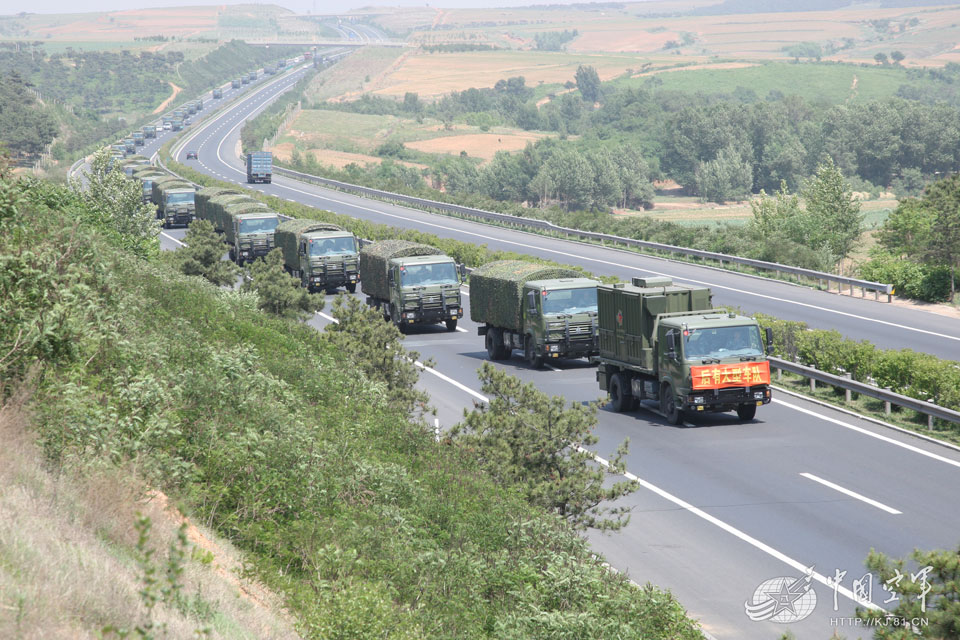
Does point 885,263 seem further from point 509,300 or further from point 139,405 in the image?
point 139,405

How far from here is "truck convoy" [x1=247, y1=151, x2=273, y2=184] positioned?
98000mm

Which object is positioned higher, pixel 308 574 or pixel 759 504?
pixel 308 574

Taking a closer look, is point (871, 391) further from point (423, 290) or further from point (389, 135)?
point (389, 135)

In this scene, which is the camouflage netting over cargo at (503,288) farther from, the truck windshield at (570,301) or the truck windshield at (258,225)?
the truck windshield at (258,225)

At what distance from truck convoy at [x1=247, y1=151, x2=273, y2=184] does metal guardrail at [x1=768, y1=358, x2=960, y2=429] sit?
76.8 metres

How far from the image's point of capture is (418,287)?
3616 centimetres

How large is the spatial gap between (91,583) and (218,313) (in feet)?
51.1

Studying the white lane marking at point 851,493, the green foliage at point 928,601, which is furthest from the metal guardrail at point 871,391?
the green foliage at point 928,601

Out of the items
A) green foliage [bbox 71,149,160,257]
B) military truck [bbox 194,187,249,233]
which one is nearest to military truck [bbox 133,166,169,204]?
military truck [bbox 194,187,249,233]

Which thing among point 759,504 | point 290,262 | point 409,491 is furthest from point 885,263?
point 409,491

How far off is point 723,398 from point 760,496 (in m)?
4.48

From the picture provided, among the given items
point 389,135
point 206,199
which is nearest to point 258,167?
point 206,199

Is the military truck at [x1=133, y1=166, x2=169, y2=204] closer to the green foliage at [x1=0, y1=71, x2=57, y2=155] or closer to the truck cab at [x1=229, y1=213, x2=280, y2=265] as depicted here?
the truck cab at [x1=229, y1=213, x2=280, y2=265]

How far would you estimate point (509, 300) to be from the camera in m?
30.9
